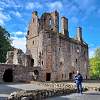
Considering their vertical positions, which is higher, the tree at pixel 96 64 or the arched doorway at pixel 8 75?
the tree at pixel 96 64

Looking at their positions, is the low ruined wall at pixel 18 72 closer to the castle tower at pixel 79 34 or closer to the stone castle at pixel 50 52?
the stone castle at pixel 50 52

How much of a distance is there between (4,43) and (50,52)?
13.1 meters

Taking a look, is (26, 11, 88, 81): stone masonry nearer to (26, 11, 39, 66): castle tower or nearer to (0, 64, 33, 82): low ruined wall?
(26, 11, 39, 66): castle tower

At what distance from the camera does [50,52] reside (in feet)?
159

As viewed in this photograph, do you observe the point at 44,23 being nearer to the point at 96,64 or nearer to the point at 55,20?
the point at 55,20

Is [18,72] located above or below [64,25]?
below

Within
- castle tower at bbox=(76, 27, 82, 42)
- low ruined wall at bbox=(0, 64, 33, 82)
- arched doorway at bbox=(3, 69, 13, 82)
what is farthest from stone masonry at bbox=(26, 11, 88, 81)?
arched doorway at bbox=(3, 69, 13, 82)

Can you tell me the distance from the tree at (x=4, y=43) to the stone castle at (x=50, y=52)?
18.0 ft

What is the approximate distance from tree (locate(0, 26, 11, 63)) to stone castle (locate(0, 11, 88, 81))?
18.0 ft

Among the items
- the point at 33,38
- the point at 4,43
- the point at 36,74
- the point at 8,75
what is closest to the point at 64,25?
the point at 33,38

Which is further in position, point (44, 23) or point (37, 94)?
point (44, 23)

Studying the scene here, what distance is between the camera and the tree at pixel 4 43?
5453 cm

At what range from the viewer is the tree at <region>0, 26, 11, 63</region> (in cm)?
5453

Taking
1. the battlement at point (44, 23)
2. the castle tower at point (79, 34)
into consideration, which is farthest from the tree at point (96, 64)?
the battlement at point (44, 23)
